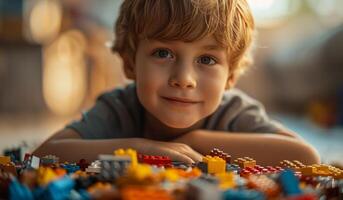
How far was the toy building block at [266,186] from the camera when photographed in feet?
1.37

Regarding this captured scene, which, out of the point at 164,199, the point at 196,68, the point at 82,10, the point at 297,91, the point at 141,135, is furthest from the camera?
the point at 297,91

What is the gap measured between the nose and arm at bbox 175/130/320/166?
89 millimetres

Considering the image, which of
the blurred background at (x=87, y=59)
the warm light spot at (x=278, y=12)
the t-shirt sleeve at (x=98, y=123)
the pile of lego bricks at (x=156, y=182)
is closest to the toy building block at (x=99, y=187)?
the pile of lego bricks at (x=156, y=182)

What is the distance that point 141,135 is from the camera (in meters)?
0.78

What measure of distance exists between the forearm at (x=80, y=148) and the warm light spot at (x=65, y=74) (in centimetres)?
147

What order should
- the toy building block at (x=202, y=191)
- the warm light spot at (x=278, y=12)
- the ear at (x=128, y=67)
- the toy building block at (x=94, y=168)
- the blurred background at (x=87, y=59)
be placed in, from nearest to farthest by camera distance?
the toy building block at (x=202, y=191), the toy building block at (x=94, y=168), the ear at (x=128, y=67), the blurred background at (x=87, y=59), the warm light spot at (x=278, y=12)

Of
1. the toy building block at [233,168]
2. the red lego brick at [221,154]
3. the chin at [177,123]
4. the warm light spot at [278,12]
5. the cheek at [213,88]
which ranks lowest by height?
the toy building block at [233,168]

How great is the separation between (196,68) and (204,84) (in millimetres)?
28

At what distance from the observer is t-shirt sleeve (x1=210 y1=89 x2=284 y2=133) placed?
790 millimetres

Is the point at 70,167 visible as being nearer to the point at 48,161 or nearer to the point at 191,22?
the point at 48,161

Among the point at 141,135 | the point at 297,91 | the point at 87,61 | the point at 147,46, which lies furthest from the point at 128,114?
the point at 297,91

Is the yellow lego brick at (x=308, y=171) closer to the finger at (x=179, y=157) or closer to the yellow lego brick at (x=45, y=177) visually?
the finger at (x=179, y=157)

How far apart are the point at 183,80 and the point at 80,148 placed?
0.16m

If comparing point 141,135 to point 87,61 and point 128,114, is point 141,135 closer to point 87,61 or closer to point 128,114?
point 128,114
